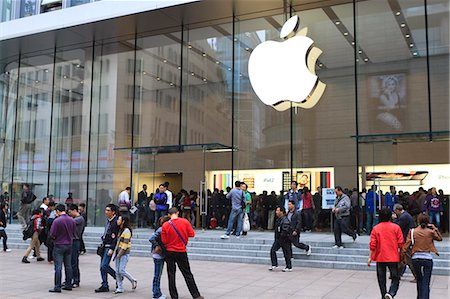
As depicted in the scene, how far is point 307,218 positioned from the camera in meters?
15.4

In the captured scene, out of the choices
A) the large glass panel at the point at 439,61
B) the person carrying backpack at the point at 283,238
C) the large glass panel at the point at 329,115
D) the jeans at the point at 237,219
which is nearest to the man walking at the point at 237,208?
the jeans at the point at 237,219

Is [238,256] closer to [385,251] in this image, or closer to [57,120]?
[385,251]

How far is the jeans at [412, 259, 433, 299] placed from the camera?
6898mm

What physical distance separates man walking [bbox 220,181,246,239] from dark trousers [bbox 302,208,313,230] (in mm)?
2539

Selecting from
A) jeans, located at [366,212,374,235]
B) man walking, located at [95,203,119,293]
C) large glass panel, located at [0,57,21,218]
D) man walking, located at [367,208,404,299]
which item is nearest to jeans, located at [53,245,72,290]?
man walking, located at [95,203,119,293]

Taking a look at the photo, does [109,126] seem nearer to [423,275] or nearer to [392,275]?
[392,275]

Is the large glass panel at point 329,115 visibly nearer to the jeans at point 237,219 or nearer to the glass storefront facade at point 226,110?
the glass storefront facade at point 226,110

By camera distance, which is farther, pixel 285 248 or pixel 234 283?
pixel 285 248

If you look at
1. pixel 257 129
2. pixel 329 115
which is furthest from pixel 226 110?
pixel 329 115

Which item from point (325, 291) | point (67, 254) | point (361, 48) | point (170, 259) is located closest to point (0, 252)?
point (67, 254)

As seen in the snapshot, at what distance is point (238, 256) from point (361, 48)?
9.09m

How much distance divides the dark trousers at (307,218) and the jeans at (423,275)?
8256mm

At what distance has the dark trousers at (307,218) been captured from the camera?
1523cm

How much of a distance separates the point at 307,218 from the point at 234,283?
21.6ft
